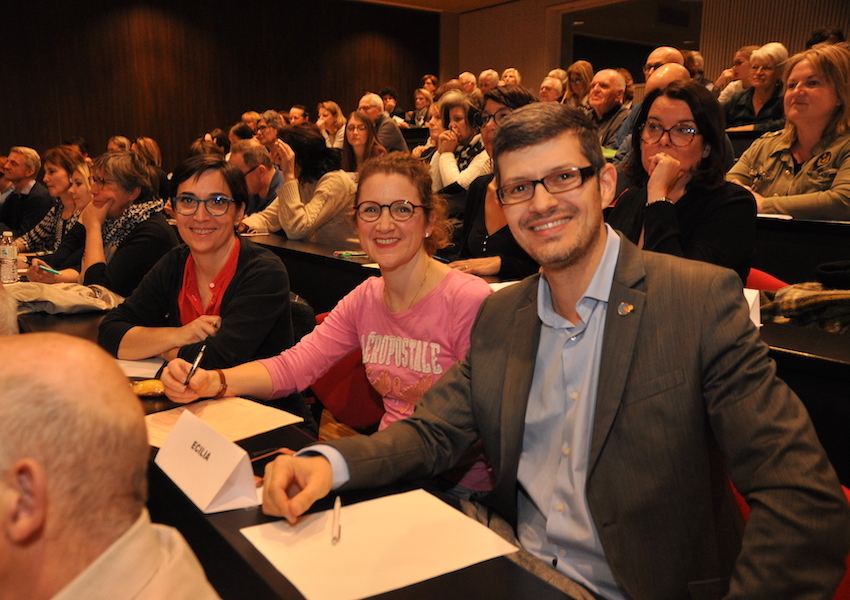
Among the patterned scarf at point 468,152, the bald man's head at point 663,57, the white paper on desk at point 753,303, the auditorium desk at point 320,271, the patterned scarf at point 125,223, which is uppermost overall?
the bald man's head at point 663,57

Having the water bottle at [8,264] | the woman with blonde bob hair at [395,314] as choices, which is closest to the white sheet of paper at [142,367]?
the woman with blonde bob hair at [395,314]

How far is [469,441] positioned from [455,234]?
115 inches

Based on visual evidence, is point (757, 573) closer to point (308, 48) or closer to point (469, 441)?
point (469, 441)

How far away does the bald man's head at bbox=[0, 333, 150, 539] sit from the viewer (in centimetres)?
61

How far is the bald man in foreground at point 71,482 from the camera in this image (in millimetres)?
606

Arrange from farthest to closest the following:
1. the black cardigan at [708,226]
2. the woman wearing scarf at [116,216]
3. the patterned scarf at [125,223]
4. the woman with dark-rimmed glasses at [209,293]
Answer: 1. the patterned scarf at [125,223]
2. the woman wearing scarf at [116,216]
3. the black cardigan at [708,226]
4. the woman with dark-rimmed glasses at [209,293]

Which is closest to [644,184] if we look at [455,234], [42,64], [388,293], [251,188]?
[388,293]

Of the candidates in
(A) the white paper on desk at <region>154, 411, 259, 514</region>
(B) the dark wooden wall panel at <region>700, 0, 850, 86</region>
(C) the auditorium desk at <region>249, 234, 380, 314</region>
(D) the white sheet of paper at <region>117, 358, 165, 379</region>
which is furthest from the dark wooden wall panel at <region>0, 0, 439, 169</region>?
(A) the white paper on desk at <region>154, 411, 259, 514</region>

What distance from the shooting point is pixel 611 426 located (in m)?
1.18

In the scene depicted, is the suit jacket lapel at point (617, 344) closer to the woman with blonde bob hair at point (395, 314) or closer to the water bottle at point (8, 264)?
the woman with blonde bob hair at point (395, 314)

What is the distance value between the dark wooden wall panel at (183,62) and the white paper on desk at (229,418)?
11.3 meters

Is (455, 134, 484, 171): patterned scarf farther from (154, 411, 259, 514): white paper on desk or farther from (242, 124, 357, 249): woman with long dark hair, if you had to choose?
(154, 411, 259, 514): white paper on desk

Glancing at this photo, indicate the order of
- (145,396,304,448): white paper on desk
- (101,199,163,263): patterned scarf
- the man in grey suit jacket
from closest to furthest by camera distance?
the man in grey suit jacket
(145,396,304,448): white paper on desk
(101,199,163,263): patterned scarf

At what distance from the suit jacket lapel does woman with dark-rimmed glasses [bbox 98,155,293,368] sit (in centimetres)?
121
